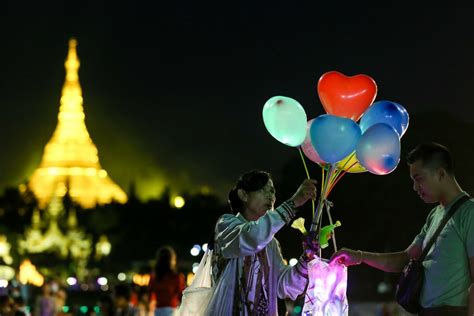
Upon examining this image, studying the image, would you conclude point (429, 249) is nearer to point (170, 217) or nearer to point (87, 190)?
point (170, 217)

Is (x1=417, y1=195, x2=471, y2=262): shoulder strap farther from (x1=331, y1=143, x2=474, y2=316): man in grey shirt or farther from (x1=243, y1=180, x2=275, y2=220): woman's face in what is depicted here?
(x1=243, y1=180, x2=275, y2=220): woman's face

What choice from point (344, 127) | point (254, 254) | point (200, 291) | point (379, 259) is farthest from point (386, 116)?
point (200, 291)

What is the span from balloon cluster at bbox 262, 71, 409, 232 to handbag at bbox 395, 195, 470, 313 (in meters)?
0.60

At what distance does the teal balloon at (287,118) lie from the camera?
22.7 ft

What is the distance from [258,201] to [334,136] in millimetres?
700

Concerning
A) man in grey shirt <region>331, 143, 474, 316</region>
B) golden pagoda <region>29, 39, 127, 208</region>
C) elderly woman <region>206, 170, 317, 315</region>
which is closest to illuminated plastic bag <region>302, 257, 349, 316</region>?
elderly woman <region>206, 170, 317, 315</region>

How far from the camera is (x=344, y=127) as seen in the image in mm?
6684

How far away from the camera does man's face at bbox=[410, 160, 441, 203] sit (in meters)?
6.20

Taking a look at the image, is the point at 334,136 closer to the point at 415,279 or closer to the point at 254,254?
the point at 254,254

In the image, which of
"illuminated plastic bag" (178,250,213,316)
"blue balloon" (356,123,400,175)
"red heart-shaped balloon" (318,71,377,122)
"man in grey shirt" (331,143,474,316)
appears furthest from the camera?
"red heart-shaped balloon" (318,71,377,122)

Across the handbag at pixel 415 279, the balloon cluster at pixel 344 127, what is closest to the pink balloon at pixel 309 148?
the balloon cluster at pixel 344 127

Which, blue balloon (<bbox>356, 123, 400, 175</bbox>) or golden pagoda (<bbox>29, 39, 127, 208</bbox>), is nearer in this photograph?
blue balloon (<bbox>356, 123, 400, 175</bbox>)

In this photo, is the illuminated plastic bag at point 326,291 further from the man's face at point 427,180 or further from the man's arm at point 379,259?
Answer: the man's face at point 427,180

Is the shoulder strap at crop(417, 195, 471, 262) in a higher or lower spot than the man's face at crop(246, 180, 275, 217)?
lower
